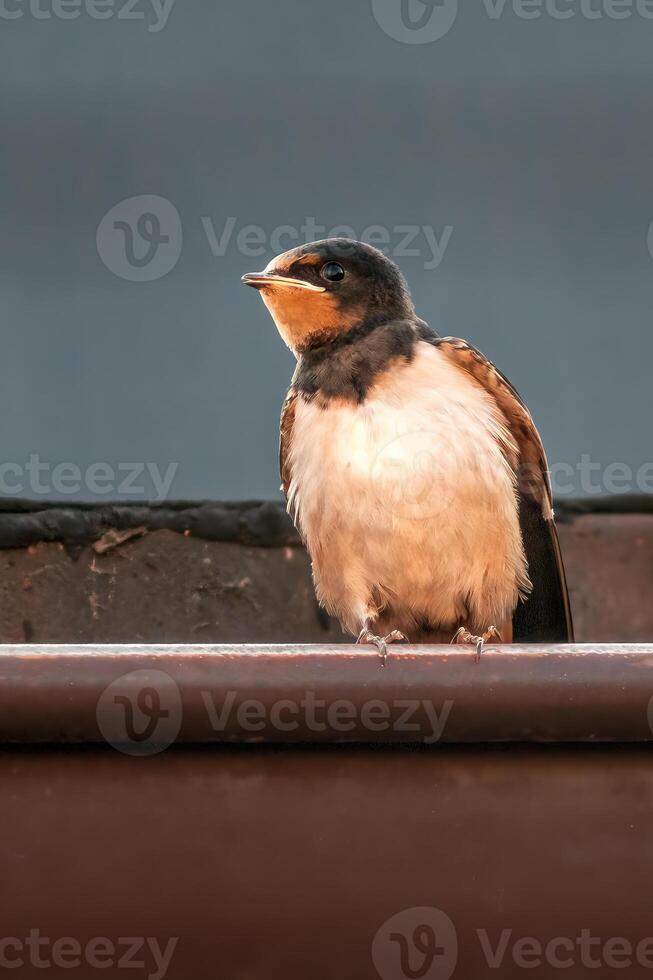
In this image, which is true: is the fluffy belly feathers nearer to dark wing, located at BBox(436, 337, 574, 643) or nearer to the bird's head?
dark wing, located at BBox(436, 337, 574, 643)

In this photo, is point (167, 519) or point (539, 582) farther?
point (167, 519)

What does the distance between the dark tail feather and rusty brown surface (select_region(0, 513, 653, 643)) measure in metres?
0.42

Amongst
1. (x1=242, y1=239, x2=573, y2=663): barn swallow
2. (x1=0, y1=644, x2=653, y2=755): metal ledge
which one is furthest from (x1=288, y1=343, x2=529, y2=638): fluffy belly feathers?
(x1=0, y1=644, x2=653, y2=755): metal ledge

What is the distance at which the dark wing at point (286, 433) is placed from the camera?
2238mm

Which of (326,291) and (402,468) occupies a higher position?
(326,291)

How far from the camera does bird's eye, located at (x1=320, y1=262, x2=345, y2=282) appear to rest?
226 centimetres

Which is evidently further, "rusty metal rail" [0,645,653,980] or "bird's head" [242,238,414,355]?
"bird's head" [242,238,414,355]

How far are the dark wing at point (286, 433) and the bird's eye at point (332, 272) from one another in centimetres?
20

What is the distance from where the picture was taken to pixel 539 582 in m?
2.29

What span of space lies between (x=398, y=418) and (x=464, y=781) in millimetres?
1052

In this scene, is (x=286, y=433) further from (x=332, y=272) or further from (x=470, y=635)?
(x=470, y=635)

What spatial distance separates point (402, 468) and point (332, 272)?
0.43 m

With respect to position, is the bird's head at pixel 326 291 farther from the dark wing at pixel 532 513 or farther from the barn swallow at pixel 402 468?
the dark wing at pixel 532 513

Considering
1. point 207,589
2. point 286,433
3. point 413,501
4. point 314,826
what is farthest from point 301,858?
point 207,589
